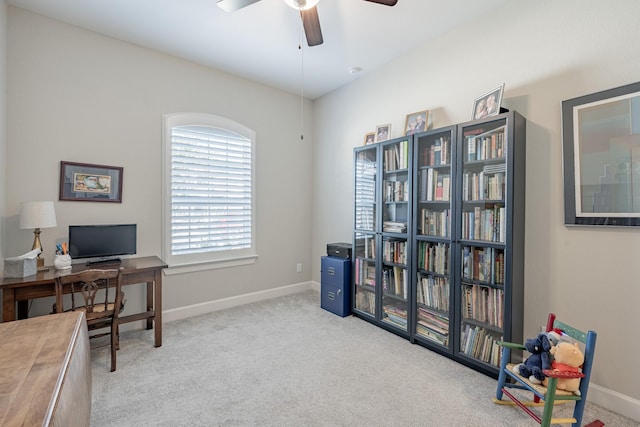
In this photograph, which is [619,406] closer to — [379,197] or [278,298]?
[379,197]

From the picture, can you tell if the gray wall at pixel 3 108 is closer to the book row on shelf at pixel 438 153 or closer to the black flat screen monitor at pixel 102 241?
the black flat screen monitor at pixel 102 241

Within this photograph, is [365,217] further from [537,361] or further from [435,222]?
[537,361]

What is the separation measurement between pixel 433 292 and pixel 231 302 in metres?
2.54

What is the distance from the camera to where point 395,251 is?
10.1ft

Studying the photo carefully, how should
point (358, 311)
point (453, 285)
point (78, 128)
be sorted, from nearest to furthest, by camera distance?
point (453, 285) < point (78, 128) < point (358, 311)

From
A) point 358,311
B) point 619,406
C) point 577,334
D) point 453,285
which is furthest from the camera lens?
point 358,311


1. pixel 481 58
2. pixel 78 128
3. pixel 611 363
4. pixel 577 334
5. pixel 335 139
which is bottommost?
pixel 611 363

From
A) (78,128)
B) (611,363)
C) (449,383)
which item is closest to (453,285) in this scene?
(449,383)

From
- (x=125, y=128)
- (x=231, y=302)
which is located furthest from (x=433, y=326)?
(x=125, y=128)

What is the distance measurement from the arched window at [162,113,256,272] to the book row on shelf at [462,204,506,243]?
8.90 feet

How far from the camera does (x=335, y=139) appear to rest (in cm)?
426

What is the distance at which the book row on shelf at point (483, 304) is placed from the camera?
7.42 ft

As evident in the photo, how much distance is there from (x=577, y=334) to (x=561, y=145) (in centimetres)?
132

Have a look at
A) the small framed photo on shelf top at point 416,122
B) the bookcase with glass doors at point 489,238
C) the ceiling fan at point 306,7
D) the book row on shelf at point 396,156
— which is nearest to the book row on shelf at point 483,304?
the bookcase with glass doors at point 489,238
